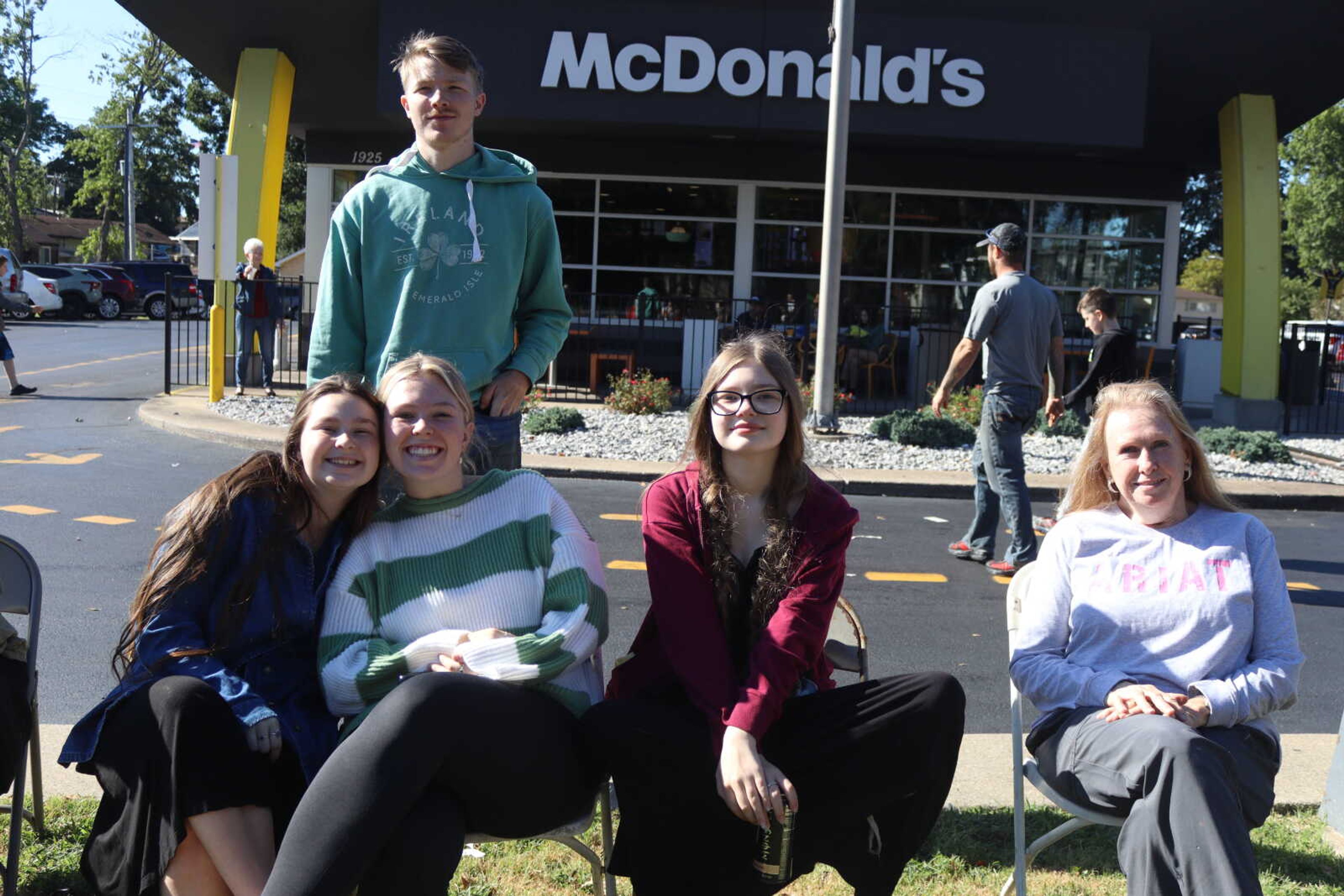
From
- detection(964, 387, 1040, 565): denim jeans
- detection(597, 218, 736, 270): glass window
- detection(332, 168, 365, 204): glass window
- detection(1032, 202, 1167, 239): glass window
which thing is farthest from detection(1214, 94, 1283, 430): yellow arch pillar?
detection(332, 168, 365, 204): glass window

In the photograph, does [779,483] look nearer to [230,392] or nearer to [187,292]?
[230,392]

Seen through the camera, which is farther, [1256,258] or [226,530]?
[1256,258]

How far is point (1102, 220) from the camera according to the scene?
19.0 metres

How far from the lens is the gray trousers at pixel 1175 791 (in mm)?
2320

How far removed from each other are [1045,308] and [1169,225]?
13.7 m

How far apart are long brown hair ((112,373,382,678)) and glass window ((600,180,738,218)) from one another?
1632 cm

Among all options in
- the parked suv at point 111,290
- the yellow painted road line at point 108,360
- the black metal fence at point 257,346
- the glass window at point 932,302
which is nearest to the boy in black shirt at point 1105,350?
the black metal fence at point 257,346

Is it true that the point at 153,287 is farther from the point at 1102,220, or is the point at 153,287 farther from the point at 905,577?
the point at 905,577

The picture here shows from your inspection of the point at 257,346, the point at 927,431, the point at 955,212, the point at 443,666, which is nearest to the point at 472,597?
the point at 443,666

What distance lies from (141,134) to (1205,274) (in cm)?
5806

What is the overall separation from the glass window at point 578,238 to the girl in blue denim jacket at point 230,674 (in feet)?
53.5

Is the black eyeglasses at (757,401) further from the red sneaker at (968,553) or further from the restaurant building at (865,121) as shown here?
the restaurant building at (865,121)

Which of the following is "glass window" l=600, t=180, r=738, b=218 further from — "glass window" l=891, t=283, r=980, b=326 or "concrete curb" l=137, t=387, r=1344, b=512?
"concrete curb" l=137, t=387, r=1344, b=512

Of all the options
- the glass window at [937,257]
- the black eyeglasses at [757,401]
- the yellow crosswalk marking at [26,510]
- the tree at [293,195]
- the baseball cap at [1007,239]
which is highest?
the tree at [293,195]
